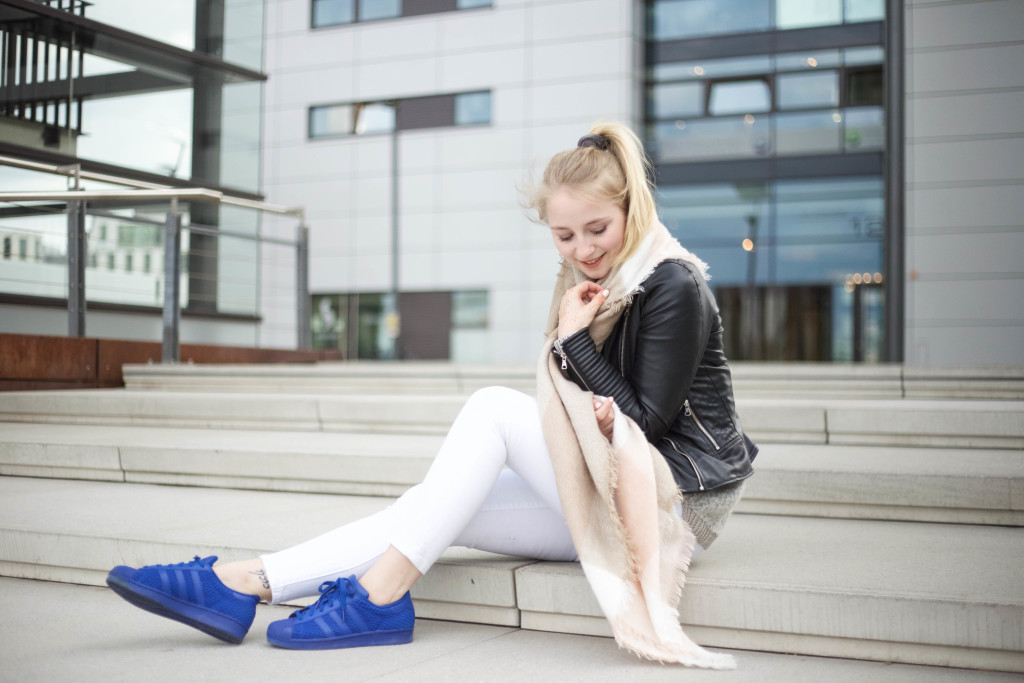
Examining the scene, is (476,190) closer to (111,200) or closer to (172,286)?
(111,200)

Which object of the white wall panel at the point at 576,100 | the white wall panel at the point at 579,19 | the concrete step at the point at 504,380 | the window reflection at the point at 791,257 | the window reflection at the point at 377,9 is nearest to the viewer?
the concrete step at the point at 504,380

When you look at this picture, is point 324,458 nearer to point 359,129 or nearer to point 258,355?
point 258,355

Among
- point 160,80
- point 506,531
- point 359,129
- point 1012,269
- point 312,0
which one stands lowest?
point 506,531

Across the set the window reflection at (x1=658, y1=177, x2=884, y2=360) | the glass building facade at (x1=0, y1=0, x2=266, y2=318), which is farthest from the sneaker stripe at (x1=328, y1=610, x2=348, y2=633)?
the window reflection at (x1=658, y1=177, x2=884, y2=360)

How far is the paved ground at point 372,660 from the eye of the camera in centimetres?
201

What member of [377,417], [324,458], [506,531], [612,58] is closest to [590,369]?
[506,531]

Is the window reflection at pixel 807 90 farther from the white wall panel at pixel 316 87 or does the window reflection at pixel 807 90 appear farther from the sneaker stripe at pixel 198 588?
the sneaker stripe at pixel 198 588

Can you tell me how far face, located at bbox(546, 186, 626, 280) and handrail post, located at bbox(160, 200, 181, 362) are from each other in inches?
243

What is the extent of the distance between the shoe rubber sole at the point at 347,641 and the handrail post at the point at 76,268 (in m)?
5.64

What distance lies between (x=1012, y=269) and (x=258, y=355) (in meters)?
12.2

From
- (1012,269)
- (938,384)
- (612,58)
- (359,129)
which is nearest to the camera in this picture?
(938,384)

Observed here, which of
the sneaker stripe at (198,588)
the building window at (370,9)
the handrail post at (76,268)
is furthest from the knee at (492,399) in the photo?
the building window at (370,9)

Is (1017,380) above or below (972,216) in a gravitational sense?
below

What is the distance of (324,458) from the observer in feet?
12.8
